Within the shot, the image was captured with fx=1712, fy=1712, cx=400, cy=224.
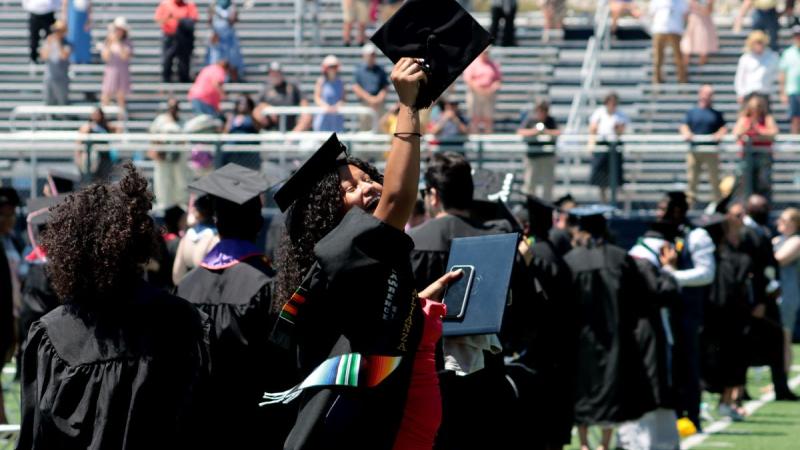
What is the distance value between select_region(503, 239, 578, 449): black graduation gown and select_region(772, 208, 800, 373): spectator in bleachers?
6201 mm

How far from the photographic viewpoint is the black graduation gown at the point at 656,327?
486 inches

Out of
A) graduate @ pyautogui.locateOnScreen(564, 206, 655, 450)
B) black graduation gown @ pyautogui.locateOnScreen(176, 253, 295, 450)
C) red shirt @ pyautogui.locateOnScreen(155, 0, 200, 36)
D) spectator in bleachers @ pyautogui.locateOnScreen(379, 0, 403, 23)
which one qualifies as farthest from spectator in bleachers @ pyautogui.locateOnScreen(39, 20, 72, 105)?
black graduation gown @ pyautogui.locateOnScreen(176, 253, 295, 450)

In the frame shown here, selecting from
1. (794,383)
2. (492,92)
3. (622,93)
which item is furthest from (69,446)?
(622,93)

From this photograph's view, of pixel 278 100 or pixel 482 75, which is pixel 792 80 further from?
pixel 278 100

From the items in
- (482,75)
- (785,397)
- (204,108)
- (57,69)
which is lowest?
(785,397)

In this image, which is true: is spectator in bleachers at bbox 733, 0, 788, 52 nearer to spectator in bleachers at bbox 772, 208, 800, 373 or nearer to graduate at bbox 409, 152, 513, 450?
spectator in bleachers at bbox 772, 208, 800, 373

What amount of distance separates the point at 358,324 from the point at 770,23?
71.8 ft

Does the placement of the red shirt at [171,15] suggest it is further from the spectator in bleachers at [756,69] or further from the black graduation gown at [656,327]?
the black graduation gown at [656,327]

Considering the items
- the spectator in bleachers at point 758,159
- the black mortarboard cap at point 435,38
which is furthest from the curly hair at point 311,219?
the spectator in bleachers at point 758,159

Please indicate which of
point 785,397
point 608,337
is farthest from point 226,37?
point 608,337

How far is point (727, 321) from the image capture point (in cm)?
1569

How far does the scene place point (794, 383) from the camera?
17.4 m

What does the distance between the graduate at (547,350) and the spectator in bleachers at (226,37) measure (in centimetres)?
1561

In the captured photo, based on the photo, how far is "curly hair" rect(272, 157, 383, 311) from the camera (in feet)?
17.0
